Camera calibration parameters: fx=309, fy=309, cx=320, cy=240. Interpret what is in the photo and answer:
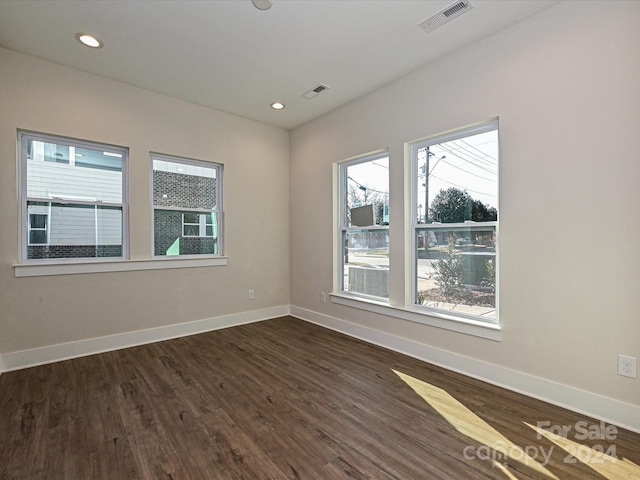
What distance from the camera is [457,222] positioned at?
2.93 m

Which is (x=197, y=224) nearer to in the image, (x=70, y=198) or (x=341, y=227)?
(x=70, y=198)

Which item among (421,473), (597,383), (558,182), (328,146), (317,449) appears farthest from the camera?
(328,146)

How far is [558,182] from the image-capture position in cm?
227

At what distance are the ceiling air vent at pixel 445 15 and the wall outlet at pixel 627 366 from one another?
2648mm

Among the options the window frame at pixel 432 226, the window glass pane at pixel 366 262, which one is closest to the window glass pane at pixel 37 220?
the window glass pane at pixel 366 262

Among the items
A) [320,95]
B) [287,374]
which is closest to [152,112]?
[320,95]

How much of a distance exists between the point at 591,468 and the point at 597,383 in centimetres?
70

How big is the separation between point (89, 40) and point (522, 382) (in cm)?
458

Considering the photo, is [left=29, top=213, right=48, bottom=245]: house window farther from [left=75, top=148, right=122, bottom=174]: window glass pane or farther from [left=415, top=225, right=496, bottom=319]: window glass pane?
[left=415, top=225, right=496, bottom=319]: window glass pane

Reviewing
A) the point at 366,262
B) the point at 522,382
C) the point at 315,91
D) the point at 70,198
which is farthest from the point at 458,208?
the point at 70,198

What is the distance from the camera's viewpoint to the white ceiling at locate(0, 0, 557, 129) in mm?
2309

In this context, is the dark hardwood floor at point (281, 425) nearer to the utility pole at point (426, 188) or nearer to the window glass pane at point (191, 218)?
the utility pole at point (426, 188)

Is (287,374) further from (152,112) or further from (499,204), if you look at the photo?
(152,112)

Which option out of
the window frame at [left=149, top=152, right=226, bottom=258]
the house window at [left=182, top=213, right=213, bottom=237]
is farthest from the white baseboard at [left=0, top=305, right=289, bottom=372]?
the house window at [left=182, top=213, right=213, bottom=237]
